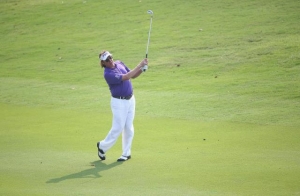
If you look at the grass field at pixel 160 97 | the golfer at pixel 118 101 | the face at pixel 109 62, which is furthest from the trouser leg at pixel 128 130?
the face at pixel 109 62

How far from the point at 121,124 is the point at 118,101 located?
461 millimetres

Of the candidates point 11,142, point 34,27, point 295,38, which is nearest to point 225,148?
point 11,142

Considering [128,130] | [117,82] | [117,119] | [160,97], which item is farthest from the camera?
[160,97]

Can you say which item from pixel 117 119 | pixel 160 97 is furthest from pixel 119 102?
pixel 160 97

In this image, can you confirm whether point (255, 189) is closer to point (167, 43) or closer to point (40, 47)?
point (167, 43)

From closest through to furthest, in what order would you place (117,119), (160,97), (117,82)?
(117,82) → (117,119) → (160,97)

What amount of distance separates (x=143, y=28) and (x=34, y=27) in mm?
6292

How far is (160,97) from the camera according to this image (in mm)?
20797

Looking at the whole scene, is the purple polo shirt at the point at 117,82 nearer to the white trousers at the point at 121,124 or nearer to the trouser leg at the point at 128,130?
the white trousers at the point at 121,124

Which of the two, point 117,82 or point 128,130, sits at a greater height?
point 117,82

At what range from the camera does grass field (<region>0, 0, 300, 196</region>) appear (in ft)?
38.9

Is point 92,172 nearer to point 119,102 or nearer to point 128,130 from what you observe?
point 128,130

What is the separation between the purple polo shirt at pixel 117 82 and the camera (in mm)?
12766

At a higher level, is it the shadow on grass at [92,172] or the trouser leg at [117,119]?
the trouser leg at [117,119]
